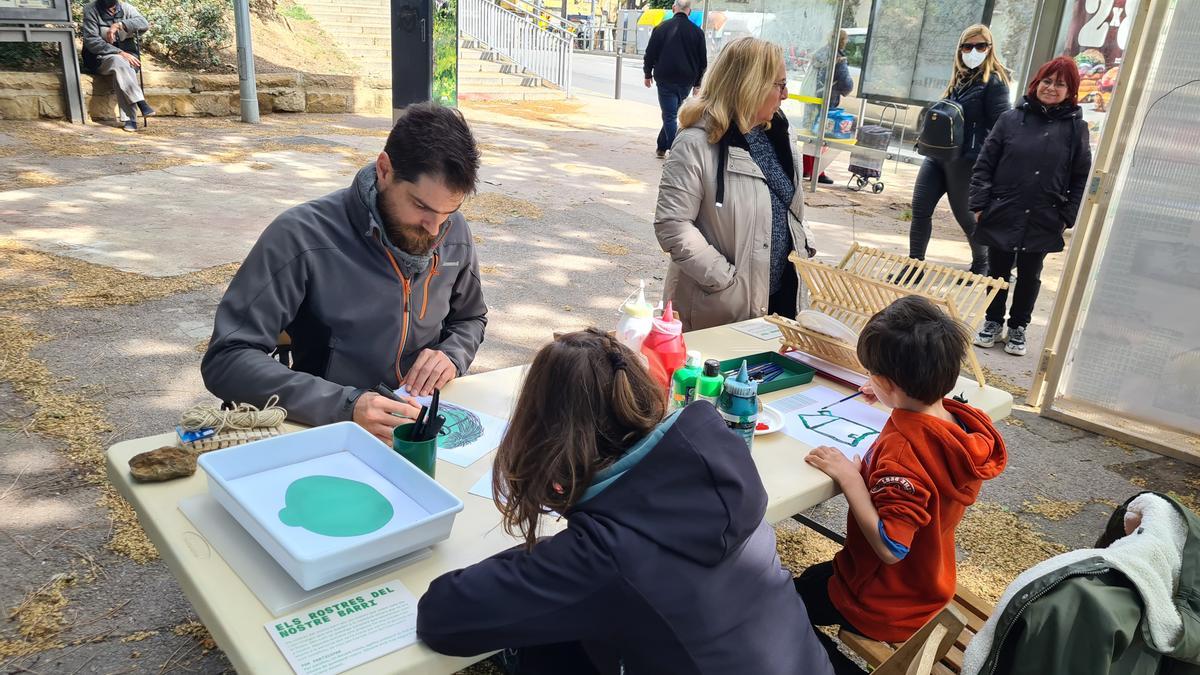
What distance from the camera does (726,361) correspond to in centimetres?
258

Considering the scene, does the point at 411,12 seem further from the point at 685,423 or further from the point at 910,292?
the point at 685,423

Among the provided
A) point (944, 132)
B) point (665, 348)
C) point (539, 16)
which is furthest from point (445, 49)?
point (539, 16)

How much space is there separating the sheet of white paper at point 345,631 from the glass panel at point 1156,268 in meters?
4.11

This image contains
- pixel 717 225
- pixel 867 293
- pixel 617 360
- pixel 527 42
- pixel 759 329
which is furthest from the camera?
pixel 527 42

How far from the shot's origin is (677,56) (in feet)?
34.0

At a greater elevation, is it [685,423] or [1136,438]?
[685,423]

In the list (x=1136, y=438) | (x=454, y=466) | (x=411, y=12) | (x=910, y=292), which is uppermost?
(x=411, y=12)

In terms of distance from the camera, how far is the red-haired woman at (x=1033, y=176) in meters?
4.79

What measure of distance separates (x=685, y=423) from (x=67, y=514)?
8.81ft

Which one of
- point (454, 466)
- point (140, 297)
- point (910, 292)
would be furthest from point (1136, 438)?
point (140, 297)

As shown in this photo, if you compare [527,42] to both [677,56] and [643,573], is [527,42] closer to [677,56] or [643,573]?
[677,56]

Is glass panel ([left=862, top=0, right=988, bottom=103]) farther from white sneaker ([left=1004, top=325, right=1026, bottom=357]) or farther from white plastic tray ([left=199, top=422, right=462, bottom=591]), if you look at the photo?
white plastic tray ([left=199, top=422, right=462, bottom=591])

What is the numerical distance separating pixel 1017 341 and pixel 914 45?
6123 mm

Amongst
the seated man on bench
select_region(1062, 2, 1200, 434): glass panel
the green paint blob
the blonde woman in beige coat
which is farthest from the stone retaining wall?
select_region(1062, 2, 1200, 434): glass panel
